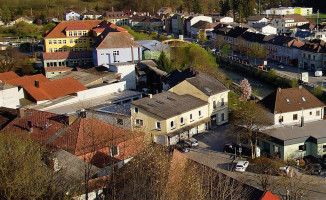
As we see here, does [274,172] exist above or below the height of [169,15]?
below

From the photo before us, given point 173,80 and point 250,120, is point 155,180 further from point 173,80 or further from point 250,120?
point 173,80

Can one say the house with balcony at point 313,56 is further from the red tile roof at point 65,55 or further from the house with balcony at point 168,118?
the house with balcony at point 168,118

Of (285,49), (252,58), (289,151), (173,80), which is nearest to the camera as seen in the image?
(289,151)

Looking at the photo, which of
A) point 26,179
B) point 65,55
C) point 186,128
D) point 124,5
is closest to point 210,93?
point 186,128

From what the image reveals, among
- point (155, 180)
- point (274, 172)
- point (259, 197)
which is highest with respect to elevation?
point (155, 180)

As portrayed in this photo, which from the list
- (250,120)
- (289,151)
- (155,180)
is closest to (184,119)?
(250,120)
